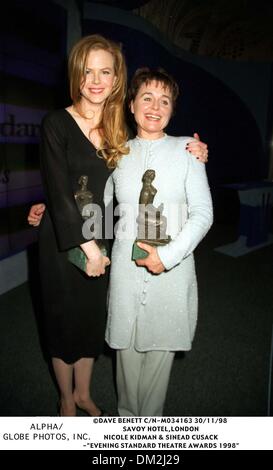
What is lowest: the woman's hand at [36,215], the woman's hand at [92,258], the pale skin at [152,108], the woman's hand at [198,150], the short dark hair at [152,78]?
the woman's hand at [92,258]

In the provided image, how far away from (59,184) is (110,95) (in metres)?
0.48

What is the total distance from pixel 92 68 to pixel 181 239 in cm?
80

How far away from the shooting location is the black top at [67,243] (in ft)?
4.72

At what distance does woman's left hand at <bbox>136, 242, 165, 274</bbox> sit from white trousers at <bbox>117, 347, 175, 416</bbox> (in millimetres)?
483

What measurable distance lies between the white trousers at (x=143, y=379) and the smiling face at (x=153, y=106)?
102 cm

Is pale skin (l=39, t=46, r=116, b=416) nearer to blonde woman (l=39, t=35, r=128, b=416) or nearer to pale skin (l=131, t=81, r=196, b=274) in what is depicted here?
blonde woman (l=39, t=35, r=128, b=416)

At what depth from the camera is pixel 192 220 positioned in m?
1.36

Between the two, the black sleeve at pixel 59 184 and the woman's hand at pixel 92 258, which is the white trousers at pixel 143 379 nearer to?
the woman's hand at pixel 92 258

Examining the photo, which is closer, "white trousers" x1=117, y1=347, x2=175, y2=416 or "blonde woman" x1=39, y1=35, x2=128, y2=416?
"blonde woman" x1=39, y1=35, x2=128, y2=416

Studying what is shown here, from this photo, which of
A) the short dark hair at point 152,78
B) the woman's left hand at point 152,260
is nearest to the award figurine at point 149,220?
the woman's left hand at point 152,260

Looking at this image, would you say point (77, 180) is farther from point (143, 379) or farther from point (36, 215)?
point (143, 379)

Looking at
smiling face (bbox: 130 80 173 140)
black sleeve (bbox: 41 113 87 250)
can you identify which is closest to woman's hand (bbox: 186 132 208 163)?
smiling face (bbox: 130 80 173 140)

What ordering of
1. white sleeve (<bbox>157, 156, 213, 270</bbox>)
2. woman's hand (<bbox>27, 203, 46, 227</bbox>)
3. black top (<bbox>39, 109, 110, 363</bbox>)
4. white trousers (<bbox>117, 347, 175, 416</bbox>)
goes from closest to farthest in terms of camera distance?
1. white sleeve (<bbox>157, 156, 213, 270</bbox>)
2. black top (<bbox>39, 109, 110, 363</bbox>)
3. white trousers (<bbox>117, 347, 175, 416</bbox>)
4. woman's hand (<bbox>27, 203, 46, 227</bbox>)

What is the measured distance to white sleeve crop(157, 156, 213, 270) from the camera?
134 cm
